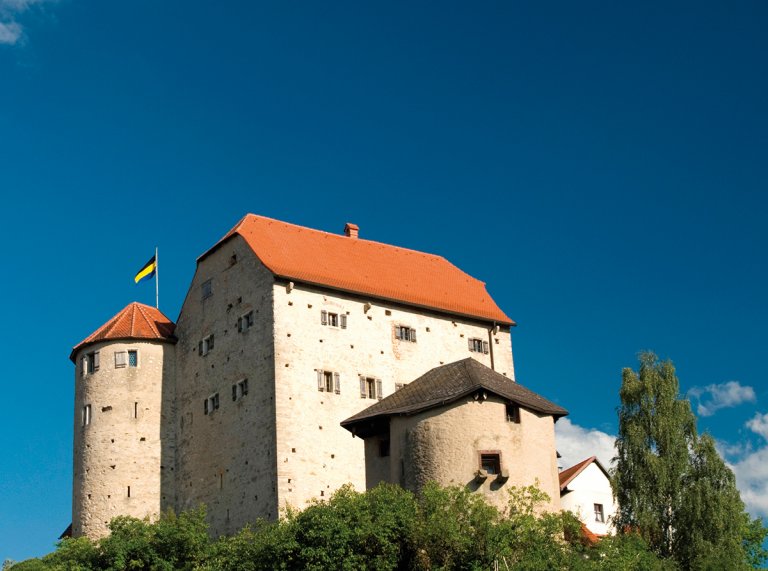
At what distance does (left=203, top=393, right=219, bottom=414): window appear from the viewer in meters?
63.5

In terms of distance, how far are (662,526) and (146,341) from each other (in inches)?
1120

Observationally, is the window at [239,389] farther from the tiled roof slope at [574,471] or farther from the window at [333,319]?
the tiled roof slope at [574,471]

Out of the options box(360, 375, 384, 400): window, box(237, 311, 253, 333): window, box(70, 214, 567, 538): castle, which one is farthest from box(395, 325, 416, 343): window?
box(237, 311, 253, 333): window

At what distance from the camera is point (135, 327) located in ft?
219

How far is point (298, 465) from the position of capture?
58219 mm

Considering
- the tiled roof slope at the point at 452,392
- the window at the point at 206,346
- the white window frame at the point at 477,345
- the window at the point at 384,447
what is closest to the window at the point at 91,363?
the window at the point at 206,346

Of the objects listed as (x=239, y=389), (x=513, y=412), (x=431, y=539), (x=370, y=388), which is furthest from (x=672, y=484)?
(x=239, y=389)

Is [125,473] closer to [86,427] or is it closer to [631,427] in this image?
[86,427]

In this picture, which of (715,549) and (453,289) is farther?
(453,289)

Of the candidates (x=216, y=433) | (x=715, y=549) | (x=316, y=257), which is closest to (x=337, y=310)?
(x=316, y=257)

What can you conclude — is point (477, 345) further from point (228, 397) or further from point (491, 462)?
point (491, 462)

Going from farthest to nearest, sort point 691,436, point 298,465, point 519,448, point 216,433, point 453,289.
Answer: point 453,289
point 216,433
point 298,465
point 691,436
point 519,448

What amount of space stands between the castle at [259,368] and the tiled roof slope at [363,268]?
120 mm

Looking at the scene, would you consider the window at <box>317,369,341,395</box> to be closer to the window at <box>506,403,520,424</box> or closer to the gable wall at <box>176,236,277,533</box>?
the gable wall at <box>176,236,277,533</box>
